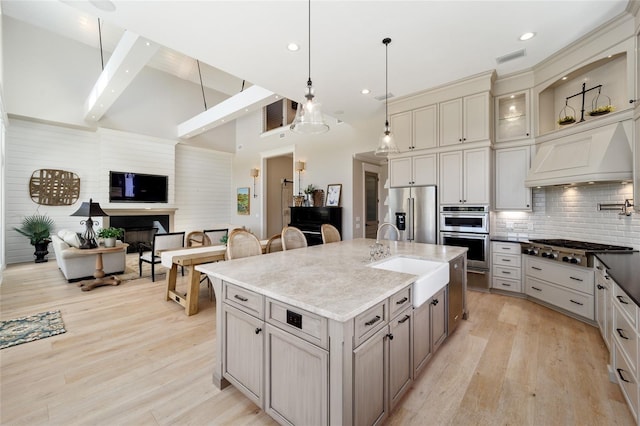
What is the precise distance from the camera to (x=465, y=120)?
402 cm

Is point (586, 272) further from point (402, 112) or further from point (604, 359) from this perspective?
point (402, 112)

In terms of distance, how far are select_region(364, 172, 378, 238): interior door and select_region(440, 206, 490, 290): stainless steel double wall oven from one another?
87.5 inches

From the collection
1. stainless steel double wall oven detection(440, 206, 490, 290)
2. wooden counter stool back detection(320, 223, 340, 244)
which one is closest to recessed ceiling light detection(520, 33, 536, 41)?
stainless steel double wall oven detection(440, 206, 490, 290)

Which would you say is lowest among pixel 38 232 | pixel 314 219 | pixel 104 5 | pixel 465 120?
pixel 38 232

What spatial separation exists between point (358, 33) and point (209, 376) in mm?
3519

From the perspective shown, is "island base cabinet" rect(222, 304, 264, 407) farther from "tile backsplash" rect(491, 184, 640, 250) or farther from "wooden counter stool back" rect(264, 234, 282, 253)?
"tile backsplash" rect(491, 184, 640, 250)

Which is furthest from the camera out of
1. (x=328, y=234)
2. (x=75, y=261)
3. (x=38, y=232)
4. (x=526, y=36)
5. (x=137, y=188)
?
(x=137, y=188)

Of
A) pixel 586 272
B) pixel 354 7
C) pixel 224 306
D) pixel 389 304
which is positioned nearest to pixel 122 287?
pixel 224 306

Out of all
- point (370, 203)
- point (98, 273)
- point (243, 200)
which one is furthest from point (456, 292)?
point (243, 200)

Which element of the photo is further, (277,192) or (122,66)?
(277,192)

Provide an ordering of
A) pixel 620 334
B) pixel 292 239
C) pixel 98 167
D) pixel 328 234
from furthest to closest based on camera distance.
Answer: pixel 98 167 → pixel 328 234 → pixel 292 239 → pixel 620 334

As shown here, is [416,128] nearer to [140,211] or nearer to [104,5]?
[104,5]

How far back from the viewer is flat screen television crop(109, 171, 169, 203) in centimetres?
697

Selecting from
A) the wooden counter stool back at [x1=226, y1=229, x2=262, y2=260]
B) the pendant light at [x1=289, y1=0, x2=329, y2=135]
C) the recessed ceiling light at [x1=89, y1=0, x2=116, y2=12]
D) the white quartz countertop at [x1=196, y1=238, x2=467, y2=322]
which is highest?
the recessed ceiling light at [x1=89, y1=0, x2=116, y2=12]
